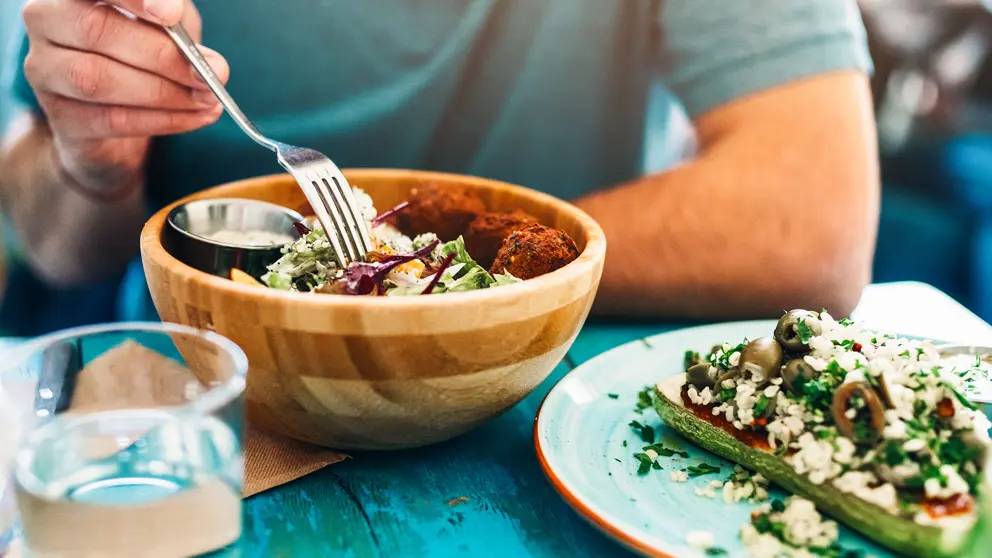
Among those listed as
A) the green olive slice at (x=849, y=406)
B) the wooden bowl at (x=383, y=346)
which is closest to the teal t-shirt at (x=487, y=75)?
the wooden bowl at (x=383, y=346)

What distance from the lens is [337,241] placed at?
1.07 metres

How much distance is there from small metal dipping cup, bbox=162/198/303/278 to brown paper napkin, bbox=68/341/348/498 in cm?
13

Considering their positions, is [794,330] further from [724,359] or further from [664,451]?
[664,451]

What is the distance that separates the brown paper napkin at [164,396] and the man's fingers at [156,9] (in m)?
0.44

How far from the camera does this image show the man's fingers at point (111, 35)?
46.1 inches

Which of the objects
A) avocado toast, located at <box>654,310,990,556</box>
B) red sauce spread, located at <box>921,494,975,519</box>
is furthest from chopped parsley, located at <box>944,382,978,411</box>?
red sauce spread, located at <box>921,494,975,519</box>

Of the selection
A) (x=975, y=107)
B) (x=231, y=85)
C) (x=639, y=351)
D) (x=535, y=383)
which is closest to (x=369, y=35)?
(x=231, y=85)

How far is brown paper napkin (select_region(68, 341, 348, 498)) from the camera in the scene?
0.83m

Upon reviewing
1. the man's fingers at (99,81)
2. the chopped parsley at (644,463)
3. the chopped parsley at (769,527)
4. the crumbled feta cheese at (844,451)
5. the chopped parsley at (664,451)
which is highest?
the man's fingers at (99,81)

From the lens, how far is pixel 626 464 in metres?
0.92

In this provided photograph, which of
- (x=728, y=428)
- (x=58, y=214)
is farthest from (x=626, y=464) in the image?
(x=58, y=214)

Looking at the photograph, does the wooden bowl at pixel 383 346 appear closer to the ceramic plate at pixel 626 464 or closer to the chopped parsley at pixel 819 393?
the ceramic plate at pixel 626 464

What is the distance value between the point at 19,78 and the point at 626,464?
1559 millimetres

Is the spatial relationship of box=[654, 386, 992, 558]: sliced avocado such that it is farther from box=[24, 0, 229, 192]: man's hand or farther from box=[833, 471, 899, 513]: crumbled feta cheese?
Answer: box=[24, 0, 229, 192]: man's hand
